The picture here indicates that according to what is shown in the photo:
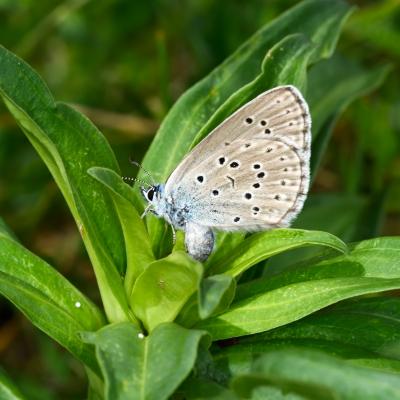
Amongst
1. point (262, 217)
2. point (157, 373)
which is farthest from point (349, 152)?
point (157, 373)

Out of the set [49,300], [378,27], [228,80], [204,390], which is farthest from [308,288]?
[378,27]

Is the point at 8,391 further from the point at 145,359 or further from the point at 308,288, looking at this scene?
the point at 308,288

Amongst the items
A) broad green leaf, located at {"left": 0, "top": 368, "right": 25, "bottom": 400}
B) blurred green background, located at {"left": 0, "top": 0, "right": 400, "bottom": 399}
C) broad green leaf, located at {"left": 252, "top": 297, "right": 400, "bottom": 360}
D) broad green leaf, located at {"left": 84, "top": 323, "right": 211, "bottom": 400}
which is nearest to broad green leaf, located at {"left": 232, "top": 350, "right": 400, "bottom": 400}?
broad green leaf, located at {"left": 84, "top": 323, "right": 211, "bottom": 400}

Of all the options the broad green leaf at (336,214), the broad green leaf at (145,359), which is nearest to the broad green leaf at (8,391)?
the broad green leaf at (145,359)

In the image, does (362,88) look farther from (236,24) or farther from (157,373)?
(157,373)

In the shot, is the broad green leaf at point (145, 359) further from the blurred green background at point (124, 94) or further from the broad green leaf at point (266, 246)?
the blurred green background at point (124, 94)

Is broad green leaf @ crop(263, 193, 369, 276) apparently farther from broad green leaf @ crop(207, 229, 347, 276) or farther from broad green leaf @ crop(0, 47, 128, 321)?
broad green leaf @ crop(0, 47, 128, 321)
